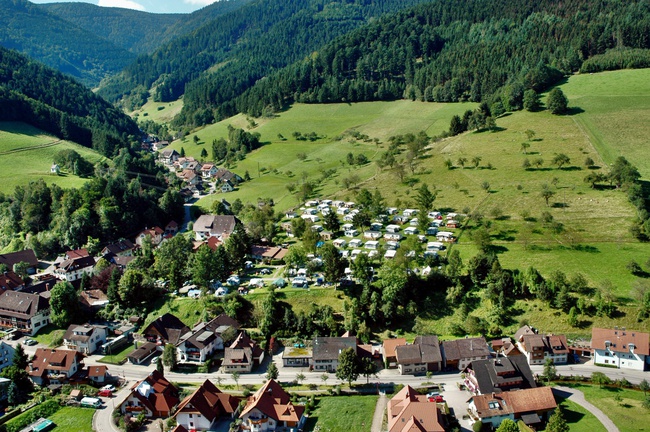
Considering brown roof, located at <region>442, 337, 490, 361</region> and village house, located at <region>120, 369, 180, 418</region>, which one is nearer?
village house, located at <region>120, 369, 180, 418</region>

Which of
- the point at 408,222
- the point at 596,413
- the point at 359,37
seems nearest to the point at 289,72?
the point at 359,37

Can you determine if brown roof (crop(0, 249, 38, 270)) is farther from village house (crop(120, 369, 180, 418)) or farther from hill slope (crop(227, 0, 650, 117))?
hill slope (crop(227, 0, 650, 117))

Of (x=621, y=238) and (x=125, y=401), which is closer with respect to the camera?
(x=125, y=401)

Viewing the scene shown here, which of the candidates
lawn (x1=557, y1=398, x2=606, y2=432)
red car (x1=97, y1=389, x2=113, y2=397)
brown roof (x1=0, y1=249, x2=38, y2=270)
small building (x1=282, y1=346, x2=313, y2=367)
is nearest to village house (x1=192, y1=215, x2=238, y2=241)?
brown roof (x1=0, y1=249, x2=38, y2=270)

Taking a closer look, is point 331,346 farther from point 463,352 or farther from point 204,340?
point 204,340

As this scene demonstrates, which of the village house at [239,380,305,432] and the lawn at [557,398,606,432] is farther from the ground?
the village house at [239,380,305,432]

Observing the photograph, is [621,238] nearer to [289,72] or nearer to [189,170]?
[189,170]
